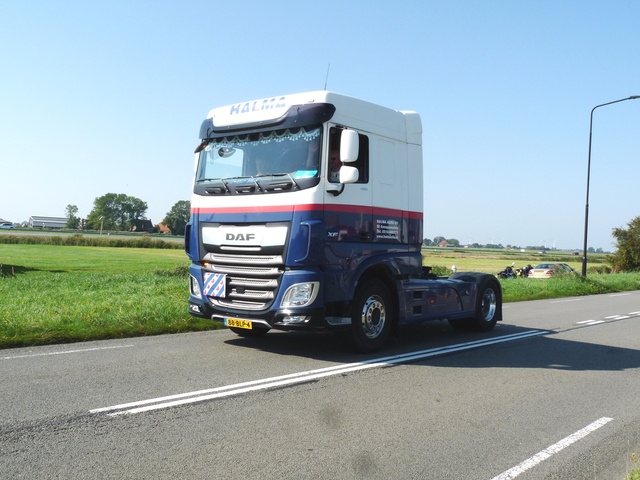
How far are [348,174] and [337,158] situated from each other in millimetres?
353

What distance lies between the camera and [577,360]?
28.0 ft

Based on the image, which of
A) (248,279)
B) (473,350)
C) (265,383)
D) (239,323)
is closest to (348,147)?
(248,279)

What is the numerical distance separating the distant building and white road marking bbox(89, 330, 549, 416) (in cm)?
16369

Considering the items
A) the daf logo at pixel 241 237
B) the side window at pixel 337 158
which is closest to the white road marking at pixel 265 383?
the daf logo at pixel 241 237

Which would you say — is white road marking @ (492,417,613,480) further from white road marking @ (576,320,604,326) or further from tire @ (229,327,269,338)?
white road marking @ (576,320,604,326)

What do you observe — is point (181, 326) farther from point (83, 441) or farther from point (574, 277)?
point (574, 277)

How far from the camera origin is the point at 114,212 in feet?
482

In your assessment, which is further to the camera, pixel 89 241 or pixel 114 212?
pixel 114 212

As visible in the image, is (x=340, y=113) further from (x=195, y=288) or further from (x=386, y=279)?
(x=195, y=288)

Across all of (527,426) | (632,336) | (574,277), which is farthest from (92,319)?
(574,277)

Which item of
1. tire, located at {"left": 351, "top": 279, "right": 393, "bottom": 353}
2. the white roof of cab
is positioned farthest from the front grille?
the white roof of cab

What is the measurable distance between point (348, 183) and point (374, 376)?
7.93ft

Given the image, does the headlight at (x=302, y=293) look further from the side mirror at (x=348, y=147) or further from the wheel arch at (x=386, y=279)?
the side mirror at (x=348, y=147)

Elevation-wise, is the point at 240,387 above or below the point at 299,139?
below
